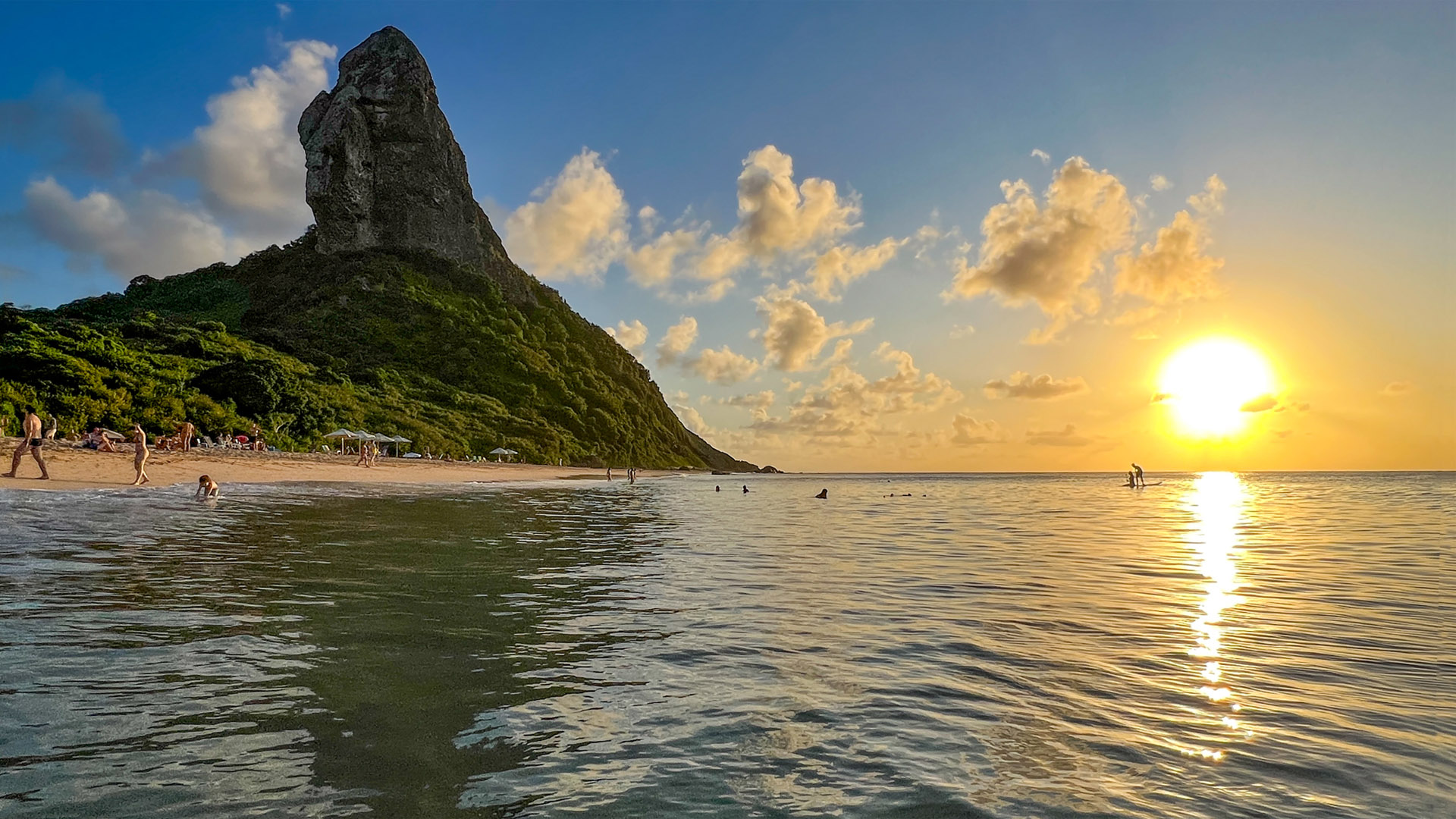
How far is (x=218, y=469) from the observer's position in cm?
4178

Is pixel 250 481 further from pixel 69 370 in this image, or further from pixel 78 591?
pixel 78 591

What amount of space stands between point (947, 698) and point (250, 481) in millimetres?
44245

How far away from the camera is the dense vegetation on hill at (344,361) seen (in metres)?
59.6

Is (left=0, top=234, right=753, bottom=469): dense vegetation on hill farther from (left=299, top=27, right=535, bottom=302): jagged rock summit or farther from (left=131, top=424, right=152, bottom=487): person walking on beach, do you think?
(left=131, top=424, right=152, bottom=487): person walking on beach

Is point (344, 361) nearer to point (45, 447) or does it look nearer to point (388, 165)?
point (388, 165)

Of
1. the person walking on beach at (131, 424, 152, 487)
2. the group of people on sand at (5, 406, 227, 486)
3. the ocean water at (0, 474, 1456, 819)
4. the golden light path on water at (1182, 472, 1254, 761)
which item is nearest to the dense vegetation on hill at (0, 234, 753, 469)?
the group of people on sand at (5, 406, 227, 486)

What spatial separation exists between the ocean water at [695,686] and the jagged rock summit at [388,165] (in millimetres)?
149510

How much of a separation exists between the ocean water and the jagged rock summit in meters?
150

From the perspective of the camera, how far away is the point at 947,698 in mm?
6555

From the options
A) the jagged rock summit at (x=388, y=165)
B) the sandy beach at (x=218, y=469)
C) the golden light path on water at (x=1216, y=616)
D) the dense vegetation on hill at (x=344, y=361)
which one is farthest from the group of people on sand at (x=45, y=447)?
the jagged rock summit at (x=388, y=165)

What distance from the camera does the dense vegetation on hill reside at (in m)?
59.6

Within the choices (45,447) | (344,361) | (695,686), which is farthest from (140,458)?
(344,361)

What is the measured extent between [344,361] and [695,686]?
114 m

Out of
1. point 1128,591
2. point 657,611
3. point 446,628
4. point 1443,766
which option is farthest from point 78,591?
point 1128,591
